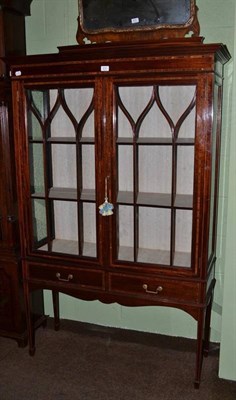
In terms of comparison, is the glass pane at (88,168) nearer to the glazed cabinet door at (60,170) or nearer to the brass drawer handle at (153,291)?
the glazed cabinet door at (60,170)

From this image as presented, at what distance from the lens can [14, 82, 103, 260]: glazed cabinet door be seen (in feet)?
7.98

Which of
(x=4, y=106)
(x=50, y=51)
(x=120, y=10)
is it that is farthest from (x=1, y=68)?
(x=120, y=10)

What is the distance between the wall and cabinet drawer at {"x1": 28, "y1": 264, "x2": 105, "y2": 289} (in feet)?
1.96

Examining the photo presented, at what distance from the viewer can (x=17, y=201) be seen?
2.69m

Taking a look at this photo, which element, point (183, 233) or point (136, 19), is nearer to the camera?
point (136, 19)

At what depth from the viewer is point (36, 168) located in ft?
8.38

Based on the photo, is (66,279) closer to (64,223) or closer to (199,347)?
(64,223)

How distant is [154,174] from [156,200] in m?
0.23

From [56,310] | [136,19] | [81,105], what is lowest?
[56,310]

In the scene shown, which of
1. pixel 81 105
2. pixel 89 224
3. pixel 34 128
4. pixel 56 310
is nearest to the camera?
pixel 34 128

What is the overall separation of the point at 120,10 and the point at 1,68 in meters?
0.81

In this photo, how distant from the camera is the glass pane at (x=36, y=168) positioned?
2.52 metres

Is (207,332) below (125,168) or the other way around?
below

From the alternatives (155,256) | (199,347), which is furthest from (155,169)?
(199,347)
